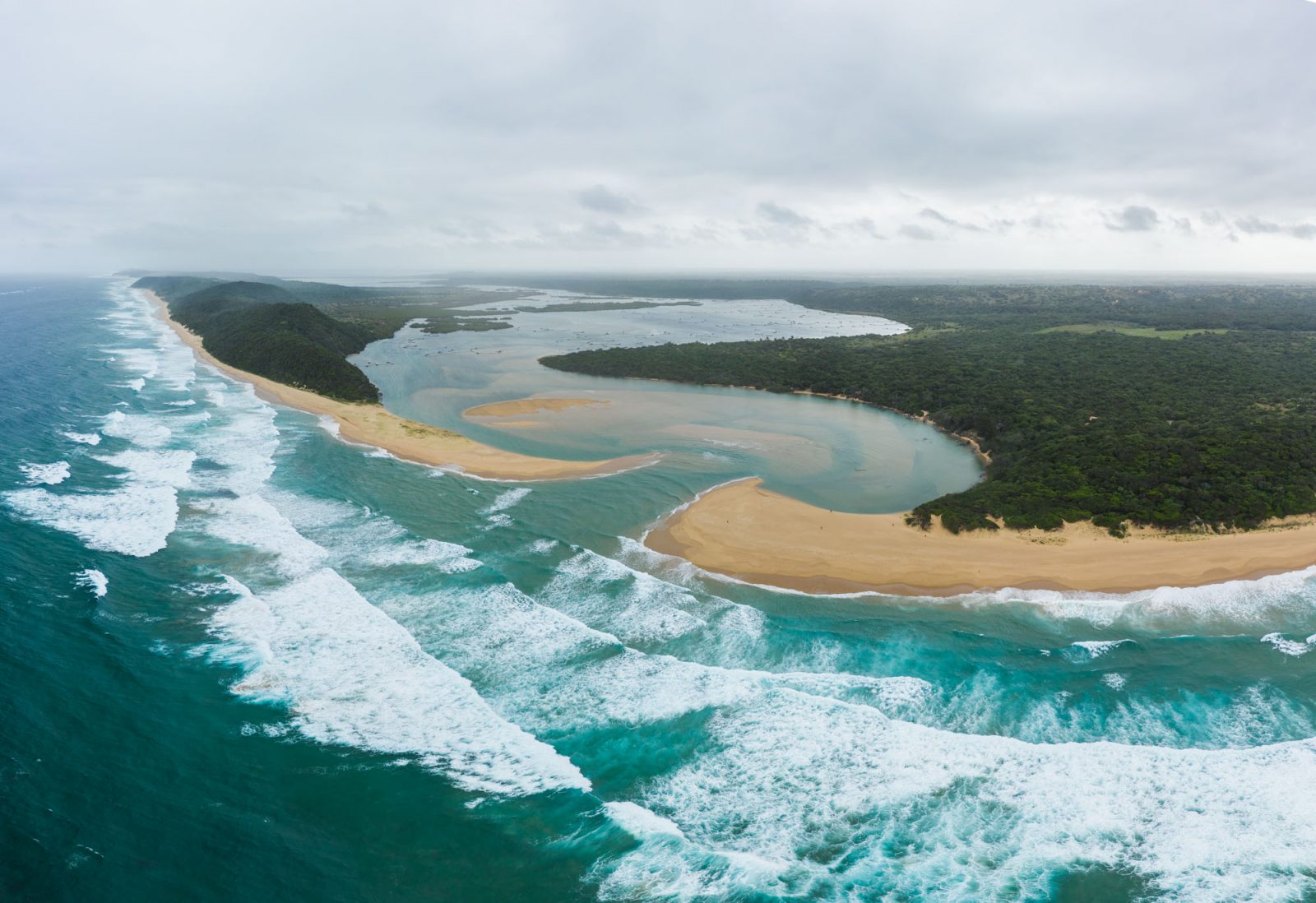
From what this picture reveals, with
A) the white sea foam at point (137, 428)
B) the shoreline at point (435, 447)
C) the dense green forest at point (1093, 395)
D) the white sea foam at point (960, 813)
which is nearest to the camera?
the white sea foam at point (960, 813)

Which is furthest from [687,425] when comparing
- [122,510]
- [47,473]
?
[47,473]

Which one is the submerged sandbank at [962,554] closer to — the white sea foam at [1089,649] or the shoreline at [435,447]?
the white sea foam at [1089,649]

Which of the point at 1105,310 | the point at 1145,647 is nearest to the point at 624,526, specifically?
the point at 1145,647

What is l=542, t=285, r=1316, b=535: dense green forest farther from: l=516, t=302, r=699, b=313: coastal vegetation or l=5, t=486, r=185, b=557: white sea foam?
l=516, t=302, r=699, b=313: coastal vegetation

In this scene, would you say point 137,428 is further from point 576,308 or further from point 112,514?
point 576,308

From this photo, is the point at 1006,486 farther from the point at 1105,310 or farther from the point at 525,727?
the point at 1105,310

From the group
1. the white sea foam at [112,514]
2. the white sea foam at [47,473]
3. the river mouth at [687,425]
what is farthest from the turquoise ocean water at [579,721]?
the river mouth at [687,425]
